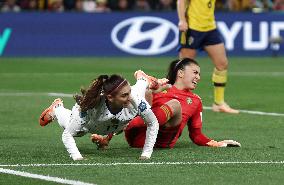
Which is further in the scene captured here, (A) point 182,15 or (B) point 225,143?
(A) point 182,15

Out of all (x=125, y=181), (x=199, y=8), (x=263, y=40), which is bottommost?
(x=263, y=40)

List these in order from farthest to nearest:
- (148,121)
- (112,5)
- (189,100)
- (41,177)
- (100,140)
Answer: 1. (112,5)
2. (189,100)
3. (100,140)
4. (148,121)
5. (41,177)

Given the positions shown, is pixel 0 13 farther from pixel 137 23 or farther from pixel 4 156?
pixel 4 156

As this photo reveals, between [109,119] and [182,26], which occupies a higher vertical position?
[109,119]

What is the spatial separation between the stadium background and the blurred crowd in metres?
0.05

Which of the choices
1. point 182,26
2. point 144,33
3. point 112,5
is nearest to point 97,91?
point 182,26

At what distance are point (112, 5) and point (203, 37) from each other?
16.0 m

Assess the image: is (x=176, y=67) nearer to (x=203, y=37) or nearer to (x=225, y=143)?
(x=225, y=143)

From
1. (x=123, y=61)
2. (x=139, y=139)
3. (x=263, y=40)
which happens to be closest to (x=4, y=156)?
(x=139, y=139)

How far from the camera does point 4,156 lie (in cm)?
1057

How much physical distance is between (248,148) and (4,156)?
2588mm

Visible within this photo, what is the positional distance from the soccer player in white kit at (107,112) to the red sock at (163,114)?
40 centimetres

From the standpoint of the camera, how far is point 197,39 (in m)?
16.1

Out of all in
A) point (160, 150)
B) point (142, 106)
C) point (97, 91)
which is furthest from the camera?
point (160, 150)
